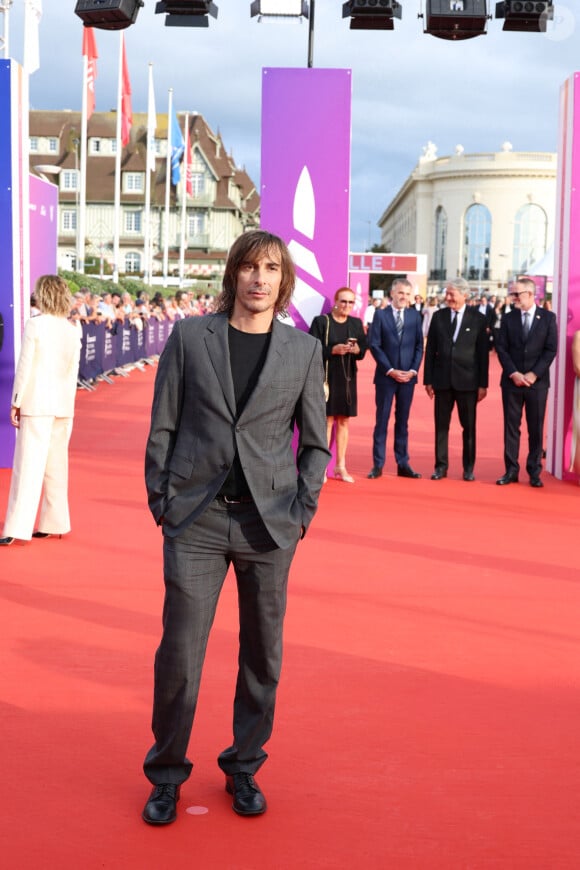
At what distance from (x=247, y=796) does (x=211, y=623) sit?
1.98 feet

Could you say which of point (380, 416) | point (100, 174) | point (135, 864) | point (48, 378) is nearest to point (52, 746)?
point (135, 864)

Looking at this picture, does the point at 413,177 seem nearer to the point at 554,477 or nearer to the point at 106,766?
the point at 554,477

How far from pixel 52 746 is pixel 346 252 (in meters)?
7.97

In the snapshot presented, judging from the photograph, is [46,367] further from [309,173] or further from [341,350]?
[309,173]

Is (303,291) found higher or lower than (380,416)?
higher

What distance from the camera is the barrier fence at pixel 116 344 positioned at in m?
21.0

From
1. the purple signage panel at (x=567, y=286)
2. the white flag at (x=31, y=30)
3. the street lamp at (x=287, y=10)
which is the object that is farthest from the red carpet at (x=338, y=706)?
the white flag at (x=31, y=30)

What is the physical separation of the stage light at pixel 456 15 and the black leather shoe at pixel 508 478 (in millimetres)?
4671

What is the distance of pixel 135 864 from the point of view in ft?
11.3

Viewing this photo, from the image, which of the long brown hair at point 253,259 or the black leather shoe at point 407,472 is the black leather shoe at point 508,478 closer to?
the black leather shoe at point 407,472

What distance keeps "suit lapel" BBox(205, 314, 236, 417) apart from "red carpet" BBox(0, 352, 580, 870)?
1.40 meters

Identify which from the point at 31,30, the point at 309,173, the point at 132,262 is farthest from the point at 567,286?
the point at 132,262

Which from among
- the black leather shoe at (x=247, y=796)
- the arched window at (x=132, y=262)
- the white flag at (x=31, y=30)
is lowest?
the black leather shoe at (x=247, y=796)

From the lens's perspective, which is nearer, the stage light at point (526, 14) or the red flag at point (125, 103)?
the stage light at point (526, 14)
